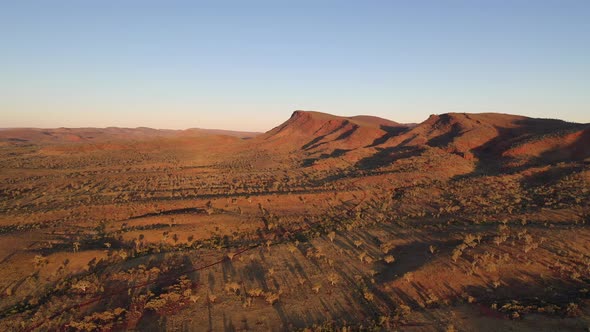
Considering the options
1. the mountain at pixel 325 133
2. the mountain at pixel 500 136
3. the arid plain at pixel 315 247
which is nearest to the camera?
the arid plain at pixel 315 247

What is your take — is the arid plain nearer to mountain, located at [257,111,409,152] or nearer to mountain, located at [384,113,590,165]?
mountain, located at [384,113,590,165]

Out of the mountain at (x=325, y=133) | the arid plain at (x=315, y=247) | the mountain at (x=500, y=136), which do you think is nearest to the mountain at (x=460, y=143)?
the mountain at (x=500, y=136)

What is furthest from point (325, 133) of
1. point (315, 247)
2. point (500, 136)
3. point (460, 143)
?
point (315, 247)

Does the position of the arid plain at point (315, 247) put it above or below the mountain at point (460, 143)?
below

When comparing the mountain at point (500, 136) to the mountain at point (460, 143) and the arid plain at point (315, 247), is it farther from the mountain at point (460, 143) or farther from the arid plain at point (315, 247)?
the arid plain at point (315, 247)

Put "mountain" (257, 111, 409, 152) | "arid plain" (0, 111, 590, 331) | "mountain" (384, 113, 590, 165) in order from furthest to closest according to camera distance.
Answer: "mountain" (257, 111, 409, 152) → "mountain" (384, 113, 590, 165) → "arid plain" (0, 111, 590, 331)

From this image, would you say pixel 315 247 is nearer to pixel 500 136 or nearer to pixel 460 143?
pixel 460 143

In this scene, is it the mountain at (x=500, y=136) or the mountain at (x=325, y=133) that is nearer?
the mountain at (x=500, y=136)

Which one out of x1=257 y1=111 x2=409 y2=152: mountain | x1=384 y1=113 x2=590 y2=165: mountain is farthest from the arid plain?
x1=257 y1=111 x2=409 y2=152: mountain
